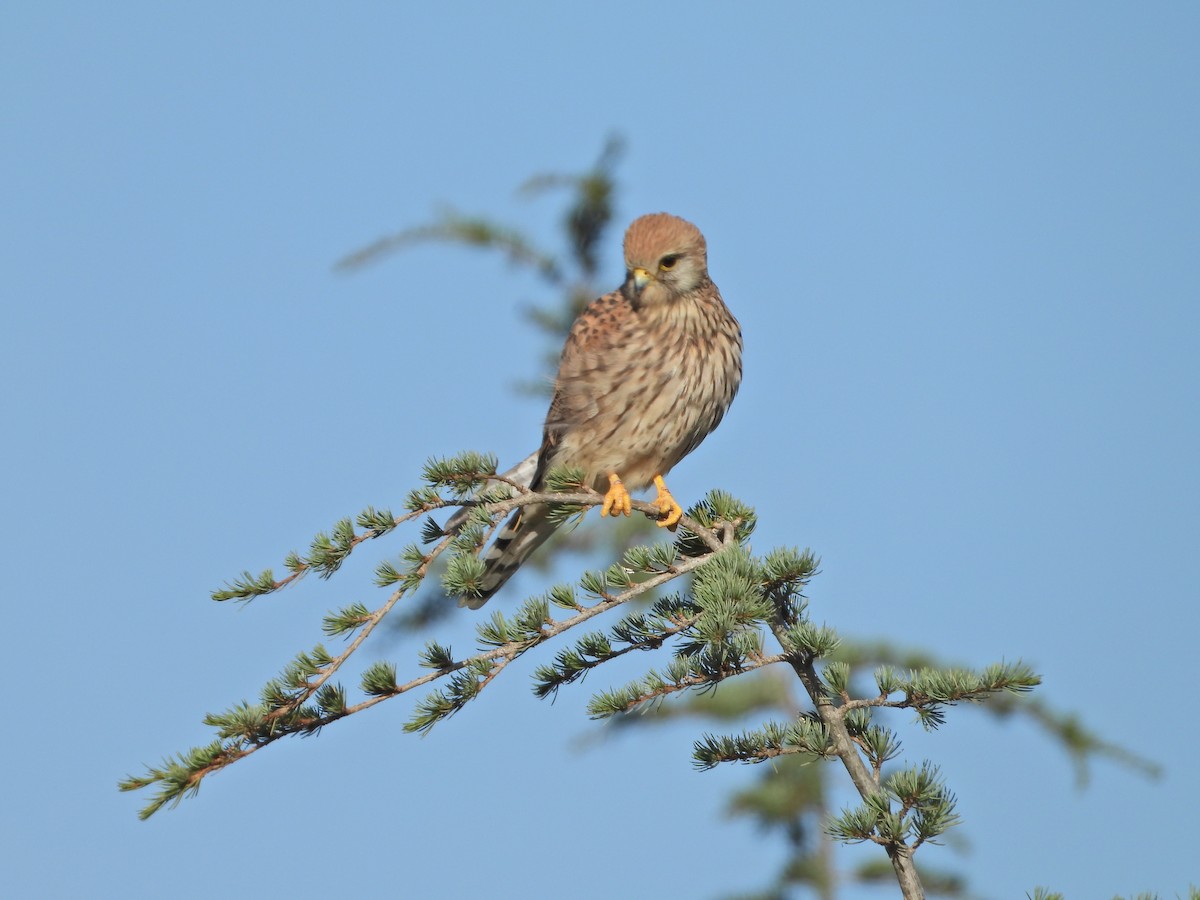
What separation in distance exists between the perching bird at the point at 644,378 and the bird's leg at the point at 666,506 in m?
0.02

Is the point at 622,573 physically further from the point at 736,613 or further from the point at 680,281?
the point at 680,281

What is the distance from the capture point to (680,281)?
14.8ft

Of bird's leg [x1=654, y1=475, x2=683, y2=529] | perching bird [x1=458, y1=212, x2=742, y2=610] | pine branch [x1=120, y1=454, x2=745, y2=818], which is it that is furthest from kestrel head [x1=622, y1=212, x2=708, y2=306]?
pine branch [x1=120, y1=454, x2=745, y2=818]

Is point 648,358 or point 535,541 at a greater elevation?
point 648,358

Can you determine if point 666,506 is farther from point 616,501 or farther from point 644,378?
point 644,378

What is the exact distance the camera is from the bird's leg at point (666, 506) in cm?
400

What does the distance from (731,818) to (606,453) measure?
1.88 meters

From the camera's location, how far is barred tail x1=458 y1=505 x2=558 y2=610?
173 inches

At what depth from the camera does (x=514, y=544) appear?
455 cm

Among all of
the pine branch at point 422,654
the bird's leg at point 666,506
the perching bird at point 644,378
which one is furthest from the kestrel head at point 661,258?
the pine branch at point 422,654

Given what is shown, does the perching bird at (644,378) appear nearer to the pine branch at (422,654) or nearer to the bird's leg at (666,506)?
the bird's leg at (666,506)

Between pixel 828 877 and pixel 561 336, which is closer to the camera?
pixel 828 877

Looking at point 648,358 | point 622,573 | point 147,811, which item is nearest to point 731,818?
point 648,358

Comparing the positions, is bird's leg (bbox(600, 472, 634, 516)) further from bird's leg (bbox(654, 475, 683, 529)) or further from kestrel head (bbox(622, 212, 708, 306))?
kestrel head (bbox(622, 212, 708, 306))
